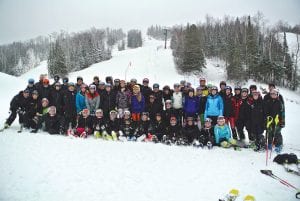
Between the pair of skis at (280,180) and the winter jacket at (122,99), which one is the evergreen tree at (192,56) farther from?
the pair of skis at (280,180)

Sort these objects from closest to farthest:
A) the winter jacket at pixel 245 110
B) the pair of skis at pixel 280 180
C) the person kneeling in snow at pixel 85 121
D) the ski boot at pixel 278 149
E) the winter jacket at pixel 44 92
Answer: the pair of skis at pixel 280 180
the ski boot at pixel 278 149
the winter jacket at pixel 245 110
the person kneeling in snow at pixel 85 121
the winter jacket at pixel 44 92

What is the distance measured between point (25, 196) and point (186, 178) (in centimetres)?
374

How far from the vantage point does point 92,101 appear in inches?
408

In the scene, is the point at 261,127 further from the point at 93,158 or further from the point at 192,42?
the point at 192,42

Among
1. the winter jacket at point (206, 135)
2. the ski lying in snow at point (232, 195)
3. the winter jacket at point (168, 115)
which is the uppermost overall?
the winter jacket at point (168, 115)

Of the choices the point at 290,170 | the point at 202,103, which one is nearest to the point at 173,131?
the point at 202,103

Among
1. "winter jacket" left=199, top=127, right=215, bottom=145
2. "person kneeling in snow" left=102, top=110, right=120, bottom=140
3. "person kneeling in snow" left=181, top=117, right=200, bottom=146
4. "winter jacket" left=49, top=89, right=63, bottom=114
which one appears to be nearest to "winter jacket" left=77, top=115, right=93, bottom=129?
"person kneeling in snow" left=102, top=110, right=120, bottom=140

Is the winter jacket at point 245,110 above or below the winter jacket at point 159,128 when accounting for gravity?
above

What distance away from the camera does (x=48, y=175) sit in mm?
6125

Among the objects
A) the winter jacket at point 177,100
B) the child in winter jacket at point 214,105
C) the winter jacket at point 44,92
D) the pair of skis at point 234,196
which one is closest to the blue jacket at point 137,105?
the winter jacket at point 177,100

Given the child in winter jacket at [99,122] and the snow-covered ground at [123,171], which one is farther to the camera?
the child in winter jacket at [99,122]

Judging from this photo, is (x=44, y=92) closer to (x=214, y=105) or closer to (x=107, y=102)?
(x=107, y=102)

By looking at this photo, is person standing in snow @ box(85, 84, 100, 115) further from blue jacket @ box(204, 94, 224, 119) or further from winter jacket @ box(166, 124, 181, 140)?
blue jacket @ box(204, 94, 224, 119)

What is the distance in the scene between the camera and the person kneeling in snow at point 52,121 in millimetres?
10017
